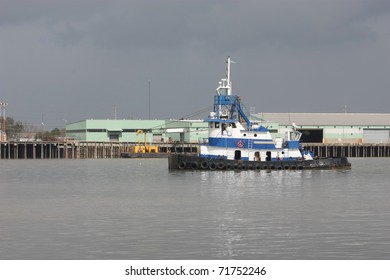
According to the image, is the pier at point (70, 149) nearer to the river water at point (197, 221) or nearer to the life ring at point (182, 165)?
the life ring at point (182, 165)

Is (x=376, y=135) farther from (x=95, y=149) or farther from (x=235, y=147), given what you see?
(x=235, y=147)

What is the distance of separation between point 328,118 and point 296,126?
1266 centimetres

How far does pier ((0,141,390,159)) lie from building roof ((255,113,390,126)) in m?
8.18

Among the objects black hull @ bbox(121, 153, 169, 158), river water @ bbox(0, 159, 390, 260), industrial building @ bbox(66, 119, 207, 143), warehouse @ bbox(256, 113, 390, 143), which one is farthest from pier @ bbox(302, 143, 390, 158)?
river water @ bbox(0, 159, 390, 260)

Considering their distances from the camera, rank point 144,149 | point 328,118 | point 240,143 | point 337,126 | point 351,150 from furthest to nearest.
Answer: point 328,118 < point 337,126 < point 351,150 < point 144,149 < point 240,143

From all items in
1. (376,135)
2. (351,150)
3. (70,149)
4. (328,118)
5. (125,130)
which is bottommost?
(351,150)

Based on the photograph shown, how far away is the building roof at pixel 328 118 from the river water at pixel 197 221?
338 feet

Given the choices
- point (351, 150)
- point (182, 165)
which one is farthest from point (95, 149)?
point (182, 165)

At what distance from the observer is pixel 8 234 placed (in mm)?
30109

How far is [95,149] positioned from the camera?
492ft

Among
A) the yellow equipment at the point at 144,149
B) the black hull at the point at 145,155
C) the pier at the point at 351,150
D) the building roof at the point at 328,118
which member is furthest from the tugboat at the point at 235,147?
the building roof at the point at 328,118

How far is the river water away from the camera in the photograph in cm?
2652

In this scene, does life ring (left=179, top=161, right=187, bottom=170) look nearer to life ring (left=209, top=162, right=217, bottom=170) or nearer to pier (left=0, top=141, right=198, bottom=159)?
life ring (left=209, top=162, right=217, bottom=170)

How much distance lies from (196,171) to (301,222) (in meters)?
39.7
